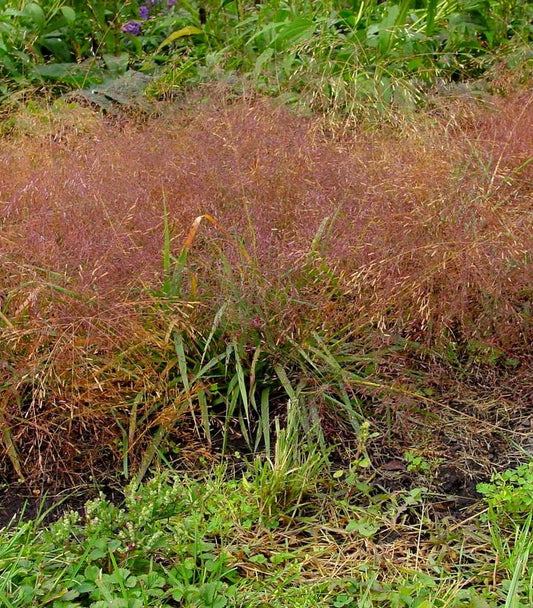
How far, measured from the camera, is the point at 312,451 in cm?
198

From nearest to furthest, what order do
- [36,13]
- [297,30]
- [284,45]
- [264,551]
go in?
[264,551]
[297,30]
[284,45]
[36,13]

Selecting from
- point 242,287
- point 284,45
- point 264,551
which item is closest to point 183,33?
point 284,45

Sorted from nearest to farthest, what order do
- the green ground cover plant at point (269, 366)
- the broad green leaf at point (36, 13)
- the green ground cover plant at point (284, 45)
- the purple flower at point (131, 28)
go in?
the green ground cover plant at point (269, 366) → the green ground cover plant at point (284, 45) → the broad green leaf at point (36, 13) → the purple flower at point (131, 28)

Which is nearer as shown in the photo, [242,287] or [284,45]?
[242,287]

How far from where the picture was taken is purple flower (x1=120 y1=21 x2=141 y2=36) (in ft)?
16.6

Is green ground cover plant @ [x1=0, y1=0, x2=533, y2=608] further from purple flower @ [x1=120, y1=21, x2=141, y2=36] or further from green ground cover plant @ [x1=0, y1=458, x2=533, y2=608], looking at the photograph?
purple flower @ [x1=120, y1=21, x2=141, y2=36]

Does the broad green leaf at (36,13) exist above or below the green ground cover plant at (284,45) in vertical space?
above

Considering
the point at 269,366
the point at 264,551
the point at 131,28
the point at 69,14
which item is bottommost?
the point at 264,551

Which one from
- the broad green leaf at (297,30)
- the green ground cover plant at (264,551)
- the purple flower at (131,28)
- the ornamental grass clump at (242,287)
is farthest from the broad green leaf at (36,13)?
the green ground cover plant at (264,551)

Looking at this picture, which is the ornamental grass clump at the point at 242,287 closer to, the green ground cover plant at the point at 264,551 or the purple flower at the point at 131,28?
the green ground cover plant at the point at 264,551

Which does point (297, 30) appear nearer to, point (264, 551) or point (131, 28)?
point (131, 28)

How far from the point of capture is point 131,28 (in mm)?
5082

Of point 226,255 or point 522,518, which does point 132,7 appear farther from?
point 522,518

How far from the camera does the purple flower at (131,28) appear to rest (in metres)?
5.07
